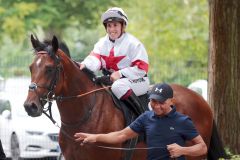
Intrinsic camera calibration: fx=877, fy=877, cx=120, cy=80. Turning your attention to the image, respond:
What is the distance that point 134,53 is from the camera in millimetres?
10953

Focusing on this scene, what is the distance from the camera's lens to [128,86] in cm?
1083

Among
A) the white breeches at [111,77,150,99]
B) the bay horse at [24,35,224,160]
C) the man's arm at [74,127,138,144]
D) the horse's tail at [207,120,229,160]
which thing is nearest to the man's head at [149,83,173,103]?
the man's arm at [74,127,138,144]

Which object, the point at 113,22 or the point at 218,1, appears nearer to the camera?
the point at 113,22

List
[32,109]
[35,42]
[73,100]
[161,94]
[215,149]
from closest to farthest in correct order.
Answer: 1. [161,94]
2. [32,109]
3. [35,42]
4. [73,100]
5. [215,149]

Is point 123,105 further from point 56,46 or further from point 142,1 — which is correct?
point 142,1

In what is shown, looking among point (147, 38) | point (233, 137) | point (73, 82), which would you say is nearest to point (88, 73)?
point (73, 82)

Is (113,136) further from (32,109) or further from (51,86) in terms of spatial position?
(51,86)

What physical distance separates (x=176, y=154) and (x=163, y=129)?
0.29m

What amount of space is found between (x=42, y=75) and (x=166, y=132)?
2.35 metres

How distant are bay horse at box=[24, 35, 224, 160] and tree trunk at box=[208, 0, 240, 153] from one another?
10.1 ft

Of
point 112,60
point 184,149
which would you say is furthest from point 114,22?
point 184,149

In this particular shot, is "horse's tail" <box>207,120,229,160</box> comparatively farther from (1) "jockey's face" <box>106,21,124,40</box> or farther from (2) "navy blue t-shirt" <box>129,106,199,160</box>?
(2) "navy blue t-shirt" <box>129,106,199,160</box>

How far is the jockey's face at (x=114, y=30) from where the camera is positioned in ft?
35.9

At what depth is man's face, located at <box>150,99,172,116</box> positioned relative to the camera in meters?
8.19
